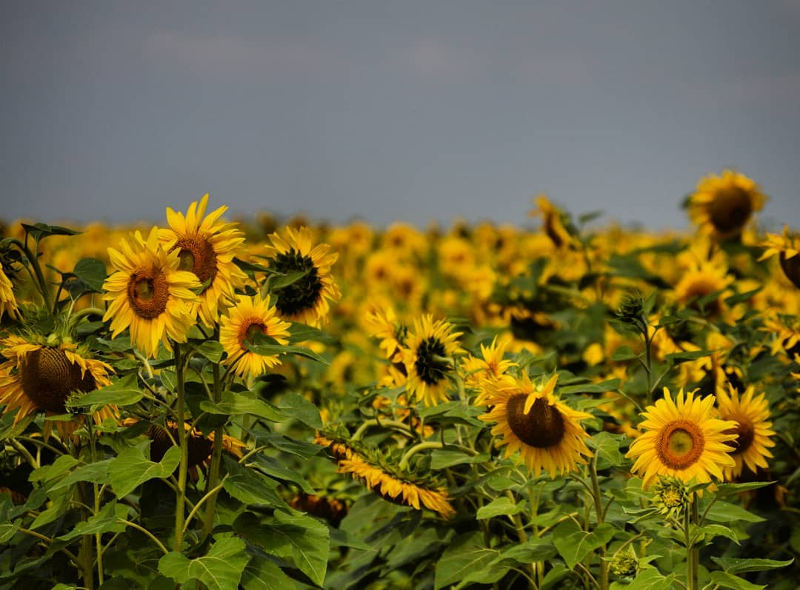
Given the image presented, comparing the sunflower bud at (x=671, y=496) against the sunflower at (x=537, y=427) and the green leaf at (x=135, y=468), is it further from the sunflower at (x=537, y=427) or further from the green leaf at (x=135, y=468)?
the green leaf at (x=135, y=468)

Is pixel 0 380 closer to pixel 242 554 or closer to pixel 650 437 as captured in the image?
pixel 242 554

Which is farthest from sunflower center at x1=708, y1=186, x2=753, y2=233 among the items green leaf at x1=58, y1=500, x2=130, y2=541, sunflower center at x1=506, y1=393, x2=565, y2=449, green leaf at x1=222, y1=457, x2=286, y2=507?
green leaf at x1=58, y1=500, x2=130, y2=541

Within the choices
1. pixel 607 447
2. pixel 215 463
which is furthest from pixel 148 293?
pixel 607 447

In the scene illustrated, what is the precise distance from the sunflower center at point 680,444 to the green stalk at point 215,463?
0.87 m

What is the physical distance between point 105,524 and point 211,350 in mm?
374

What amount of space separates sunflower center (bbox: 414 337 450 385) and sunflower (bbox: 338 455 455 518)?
0.33 metres

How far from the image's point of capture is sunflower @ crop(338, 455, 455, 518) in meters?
2.12

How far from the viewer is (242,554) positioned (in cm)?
178

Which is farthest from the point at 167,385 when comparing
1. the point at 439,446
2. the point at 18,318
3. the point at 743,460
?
the point at 743,460

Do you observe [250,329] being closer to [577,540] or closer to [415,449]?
[415,449]

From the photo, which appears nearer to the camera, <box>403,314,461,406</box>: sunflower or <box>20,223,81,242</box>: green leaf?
<box>20,223,81,242</box>: green leaf

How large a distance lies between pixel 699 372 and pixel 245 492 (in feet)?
5.24

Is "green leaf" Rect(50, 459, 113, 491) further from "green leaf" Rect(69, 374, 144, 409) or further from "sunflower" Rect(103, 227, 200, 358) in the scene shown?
"sunflower" Rect(103, 227, 200, 358)

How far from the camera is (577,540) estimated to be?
1.95 meters
